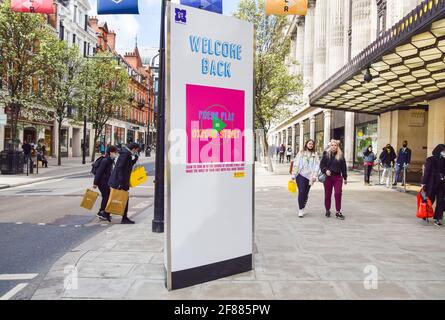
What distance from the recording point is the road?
4938 millimetres

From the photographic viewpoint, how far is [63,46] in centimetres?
2609

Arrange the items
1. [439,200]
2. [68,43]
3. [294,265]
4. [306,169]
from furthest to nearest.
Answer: [68,43], [306,169], [439,200], [294,265]

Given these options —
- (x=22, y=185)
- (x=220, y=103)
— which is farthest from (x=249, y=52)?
(x=22, y=185)

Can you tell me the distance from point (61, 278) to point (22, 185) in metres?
13.4

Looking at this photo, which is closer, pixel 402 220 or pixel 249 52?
pixel 249 52

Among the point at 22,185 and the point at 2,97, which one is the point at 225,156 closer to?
A: the point at 22,185

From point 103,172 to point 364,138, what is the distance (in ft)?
63.1

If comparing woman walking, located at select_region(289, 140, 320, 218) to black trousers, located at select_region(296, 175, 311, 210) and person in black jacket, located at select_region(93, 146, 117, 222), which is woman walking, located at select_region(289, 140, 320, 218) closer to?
black trousers, located at select_region(296, 175, 311, 210)

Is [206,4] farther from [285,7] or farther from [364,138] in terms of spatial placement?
[364,138]

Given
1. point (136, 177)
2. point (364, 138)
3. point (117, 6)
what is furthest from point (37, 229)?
point (364, 138)

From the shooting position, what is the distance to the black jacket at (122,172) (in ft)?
27.4

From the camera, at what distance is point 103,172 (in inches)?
356

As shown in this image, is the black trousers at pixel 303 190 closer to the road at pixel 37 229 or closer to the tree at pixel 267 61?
the road at pixel 37 229

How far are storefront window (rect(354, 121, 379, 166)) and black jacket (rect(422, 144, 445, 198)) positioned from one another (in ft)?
46.6
